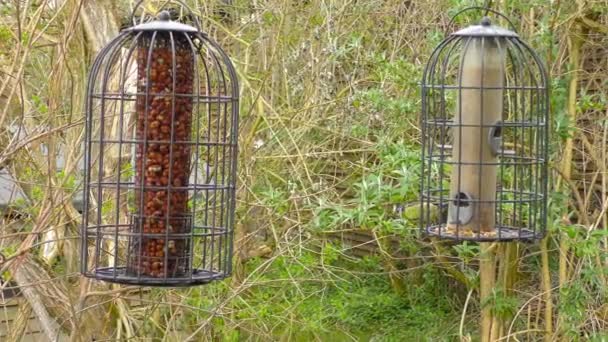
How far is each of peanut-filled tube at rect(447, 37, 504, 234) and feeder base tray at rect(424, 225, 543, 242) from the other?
0.03 m

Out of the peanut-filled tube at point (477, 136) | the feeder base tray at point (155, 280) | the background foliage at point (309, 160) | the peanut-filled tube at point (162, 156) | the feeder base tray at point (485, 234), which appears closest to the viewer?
the feeder base tray at point (155, 280)

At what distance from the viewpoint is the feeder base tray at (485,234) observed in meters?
4.10

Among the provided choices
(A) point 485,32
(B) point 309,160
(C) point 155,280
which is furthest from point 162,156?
(B) point 309,160

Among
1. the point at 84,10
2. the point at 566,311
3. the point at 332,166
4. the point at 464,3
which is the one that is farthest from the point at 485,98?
the point at 332,166

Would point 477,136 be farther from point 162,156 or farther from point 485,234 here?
point 162,156

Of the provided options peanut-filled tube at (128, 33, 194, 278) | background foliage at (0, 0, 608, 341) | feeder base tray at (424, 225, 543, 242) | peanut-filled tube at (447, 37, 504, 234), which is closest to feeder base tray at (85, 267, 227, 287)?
peanut-filled tube at (128, 33, 194, 278)

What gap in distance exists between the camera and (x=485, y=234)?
4.29 meters

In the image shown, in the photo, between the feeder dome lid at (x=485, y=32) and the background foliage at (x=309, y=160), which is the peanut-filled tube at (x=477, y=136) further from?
the background foliage at (x=309, y=160)

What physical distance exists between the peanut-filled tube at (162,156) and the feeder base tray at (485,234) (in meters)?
1.09

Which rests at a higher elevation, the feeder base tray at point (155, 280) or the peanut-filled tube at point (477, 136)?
the peanut-filled tube at point (477, 136)

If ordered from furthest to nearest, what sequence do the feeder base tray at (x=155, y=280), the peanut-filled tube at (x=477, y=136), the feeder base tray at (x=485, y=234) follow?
the peanut-filled tube at (x=477, y=136)
the feeder base tray at (x=485, y=234)
the feeder base tray at (x=155, y=280)

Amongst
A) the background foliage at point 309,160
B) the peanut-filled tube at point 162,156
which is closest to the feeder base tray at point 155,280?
the peanut-filled tube at point 162,156

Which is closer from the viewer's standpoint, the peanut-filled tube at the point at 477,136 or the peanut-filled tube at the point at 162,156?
the peanut-filled tube at the point at 162,156

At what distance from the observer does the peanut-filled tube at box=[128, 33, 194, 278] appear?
3658mm
